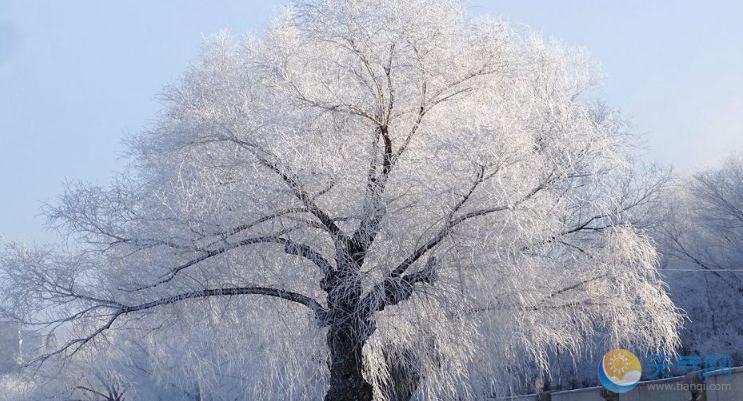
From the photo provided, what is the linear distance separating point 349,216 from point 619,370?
7.51 m

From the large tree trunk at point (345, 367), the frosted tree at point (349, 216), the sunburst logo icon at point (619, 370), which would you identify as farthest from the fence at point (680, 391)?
the large tree trunk at point (345, 367)

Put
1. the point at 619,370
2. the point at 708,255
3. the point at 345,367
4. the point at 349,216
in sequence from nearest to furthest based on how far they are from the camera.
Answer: the point at 349,216
the point at 345,367
the point at 619,370
the point at 708,255

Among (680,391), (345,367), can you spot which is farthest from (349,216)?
(680,391)

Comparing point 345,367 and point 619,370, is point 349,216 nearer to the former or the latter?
point 345,367

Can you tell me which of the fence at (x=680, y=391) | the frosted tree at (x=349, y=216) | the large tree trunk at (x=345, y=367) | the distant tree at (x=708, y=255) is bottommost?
the fence at (x=680, y=391)

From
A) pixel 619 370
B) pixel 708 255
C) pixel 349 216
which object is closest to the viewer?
pixel 349 216

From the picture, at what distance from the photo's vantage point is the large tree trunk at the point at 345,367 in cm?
→ 1200

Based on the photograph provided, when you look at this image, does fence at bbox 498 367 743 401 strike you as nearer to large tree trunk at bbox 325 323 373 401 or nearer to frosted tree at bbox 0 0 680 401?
frosted tree at bbox 0 0 680 401

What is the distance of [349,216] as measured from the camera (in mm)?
11406

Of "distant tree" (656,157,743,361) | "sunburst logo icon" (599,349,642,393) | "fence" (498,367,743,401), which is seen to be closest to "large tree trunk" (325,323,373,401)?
"fence" (498,367,743,401)

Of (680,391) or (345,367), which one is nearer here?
(345,367)

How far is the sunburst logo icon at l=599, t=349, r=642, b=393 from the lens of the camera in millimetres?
15934

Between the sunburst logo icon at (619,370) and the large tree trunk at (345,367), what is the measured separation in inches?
218

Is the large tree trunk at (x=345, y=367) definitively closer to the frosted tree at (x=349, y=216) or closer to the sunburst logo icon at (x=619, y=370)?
the frosted tree at (x=349, y=216)
